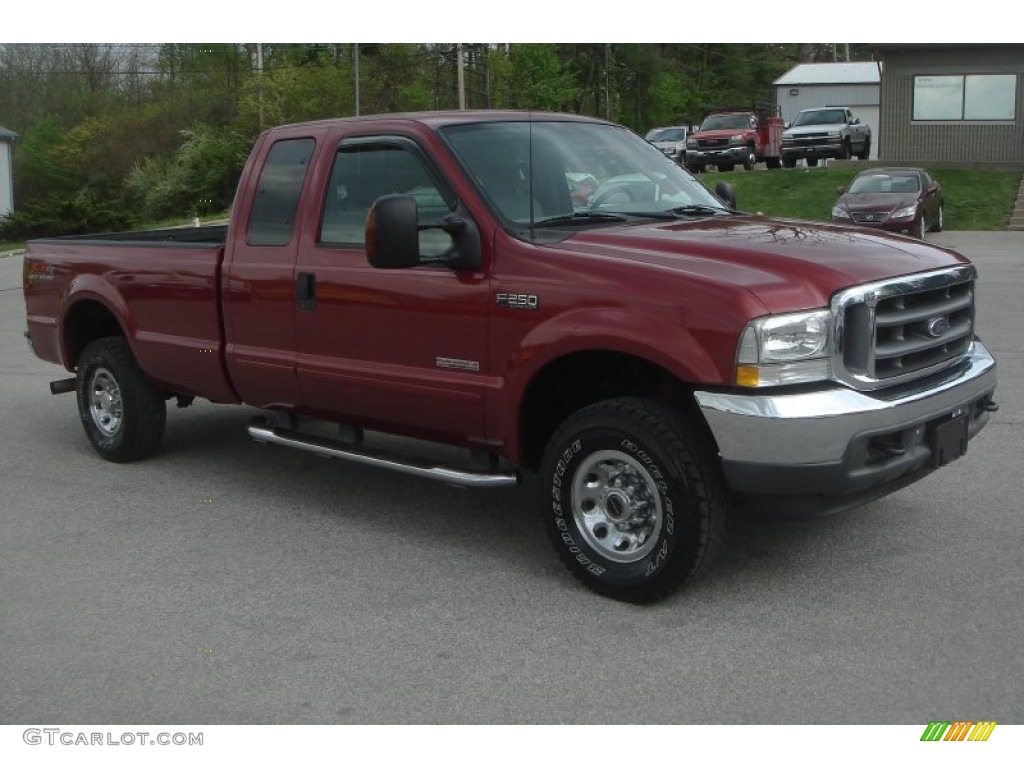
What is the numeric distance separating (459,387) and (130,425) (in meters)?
2.93

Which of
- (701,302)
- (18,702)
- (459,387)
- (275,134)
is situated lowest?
(18,702)

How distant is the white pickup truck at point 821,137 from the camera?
4050cm

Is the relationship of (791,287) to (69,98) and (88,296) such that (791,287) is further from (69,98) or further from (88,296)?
(69,98)

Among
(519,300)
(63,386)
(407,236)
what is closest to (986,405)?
(519,300)

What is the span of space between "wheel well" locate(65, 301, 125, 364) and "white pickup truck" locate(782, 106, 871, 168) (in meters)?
35.5

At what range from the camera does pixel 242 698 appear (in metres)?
4.18

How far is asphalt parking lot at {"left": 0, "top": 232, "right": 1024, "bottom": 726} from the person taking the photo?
13.5 feet

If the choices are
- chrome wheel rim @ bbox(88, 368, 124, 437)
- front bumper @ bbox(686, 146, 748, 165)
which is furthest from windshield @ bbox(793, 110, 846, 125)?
chrome wheel rim @ bbox(88, 368, 124, 437)

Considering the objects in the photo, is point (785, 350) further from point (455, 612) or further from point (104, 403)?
point (104, 403)

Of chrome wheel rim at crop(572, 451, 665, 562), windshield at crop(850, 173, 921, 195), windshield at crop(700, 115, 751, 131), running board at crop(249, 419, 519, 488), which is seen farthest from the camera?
windshield at crop(700, 115, 751, 131)

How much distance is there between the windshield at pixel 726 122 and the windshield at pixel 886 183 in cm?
1495

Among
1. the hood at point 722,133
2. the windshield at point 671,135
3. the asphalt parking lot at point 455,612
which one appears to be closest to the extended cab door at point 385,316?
the asphalt parking lot at point 455,612

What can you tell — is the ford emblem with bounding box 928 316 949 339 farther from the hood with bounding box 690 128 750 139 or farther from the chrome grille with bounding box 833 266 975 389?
the hood with bounding box 690 128 750 139

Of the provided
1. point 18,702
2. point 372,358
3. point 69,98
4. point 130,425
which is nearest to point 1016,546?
point 372,358
